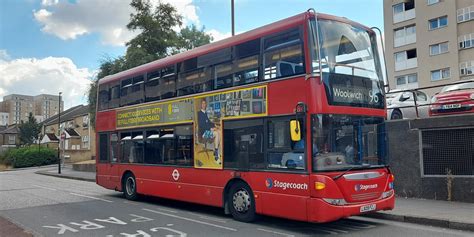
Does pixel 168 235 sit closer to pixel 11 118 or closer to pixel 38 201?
pixel 38 201

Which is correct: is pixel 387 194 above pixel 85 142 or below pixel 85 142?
below

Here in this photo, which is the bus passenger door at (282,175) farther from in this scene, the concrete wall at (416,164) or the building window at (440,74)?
the building window at (440,74)

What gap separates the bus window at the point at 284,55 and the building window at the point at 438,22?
36.3 metres

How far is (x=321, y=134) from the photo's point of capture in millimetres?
8188

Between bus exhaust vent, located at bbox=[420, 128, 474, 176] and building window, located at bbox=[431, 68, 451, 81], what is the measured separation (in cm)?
3013

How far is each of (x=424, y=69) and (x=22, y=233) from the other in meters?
40.2

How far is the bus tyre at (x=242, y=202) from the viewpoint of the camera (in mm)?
9617

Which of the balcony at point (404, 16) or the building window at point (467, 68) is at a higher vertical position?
the balcony at point (404, 16)

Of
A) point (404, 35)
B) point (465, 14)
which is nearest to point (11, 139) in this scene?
point (404, 35)

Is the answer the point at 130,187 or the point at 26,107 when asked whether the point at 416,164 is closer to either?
the point at 130,187

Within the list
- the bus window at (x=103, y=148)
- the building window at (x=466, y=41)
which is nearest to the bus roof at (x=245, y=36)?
the bus window at (x=103, y=148)

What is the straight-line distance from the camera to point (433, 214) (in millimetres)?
9633

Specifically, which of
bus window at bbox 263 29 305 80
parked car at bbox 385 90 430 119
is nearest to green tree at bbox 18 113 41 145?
parked car at bbox 385 90 430 119

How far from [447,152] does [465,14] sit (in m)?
31.8
